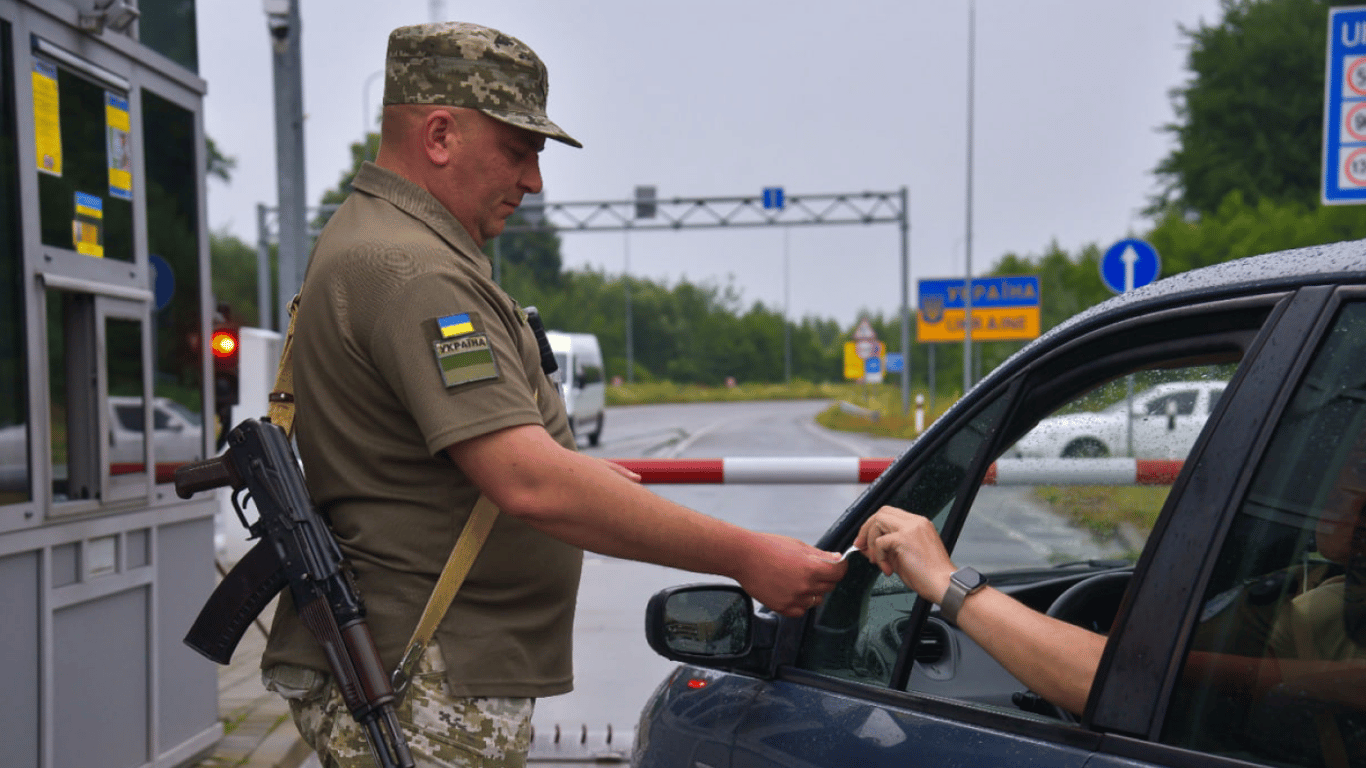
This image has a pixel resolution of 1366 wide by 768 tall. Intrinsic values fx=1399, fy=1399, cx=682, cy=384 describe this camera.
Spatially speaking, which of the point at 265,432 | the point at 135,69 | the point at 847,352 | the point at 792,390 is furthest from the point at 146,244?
the point at 792,390

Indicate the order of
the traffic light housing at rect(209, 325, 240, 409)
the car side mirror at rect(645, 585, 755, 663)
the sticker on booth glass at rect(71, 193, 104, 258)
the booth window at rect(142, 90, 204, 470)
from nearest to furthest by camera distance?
the car side mirror at rect(645, 585, 755, 663), the sticker on booth glass at rect(71, 193, 104, 258), the booth window at rect(142, 90, 204, 470), the traffic light housing at rect(209, 325, 240, 409)

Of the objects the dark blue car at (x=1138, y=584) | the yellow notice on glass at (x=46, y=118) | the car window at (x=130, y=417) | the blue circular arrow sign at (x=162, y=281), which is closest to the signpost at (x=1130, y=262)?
the blue circular arrow sign at (x=162, y=281)

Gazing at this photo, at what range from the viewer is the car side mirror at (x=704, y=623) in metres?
2.26

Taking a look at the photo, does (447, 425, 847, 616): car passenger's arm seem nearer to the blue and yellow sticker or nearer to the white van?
the blue and yellow sticker

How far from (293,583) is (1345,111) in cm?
767

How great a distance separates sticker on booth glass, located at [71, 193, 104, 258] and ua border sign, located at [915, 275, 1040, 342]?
1139 inches

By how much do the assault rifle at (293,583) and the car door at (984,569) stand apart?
0.57 meters

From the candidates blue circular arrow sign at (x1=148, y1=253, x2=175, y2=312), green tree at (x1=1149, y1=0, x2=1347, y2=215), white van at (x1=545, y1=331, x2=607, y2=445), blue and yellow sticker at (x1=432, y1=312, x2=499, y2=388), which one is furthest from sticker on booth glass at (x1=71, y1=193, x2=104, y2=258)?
green tree at (x1=1149, y1=0, x2=1347, y2=215)

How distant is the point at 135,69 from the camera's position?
450 cm

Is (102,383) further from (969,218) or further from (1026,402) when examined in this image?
(969,218)

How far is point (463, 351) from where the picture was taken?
6.03 feet

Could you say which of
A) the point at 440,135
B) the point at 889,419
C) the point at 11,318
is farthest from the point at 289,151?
the point at 889,419

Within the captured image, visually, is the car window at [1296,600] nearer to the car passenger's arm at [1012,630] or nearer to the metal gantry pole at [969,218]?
the car passenger's arm at [1012,630]

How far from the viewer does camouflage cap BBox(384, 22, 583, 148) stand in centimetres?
200
